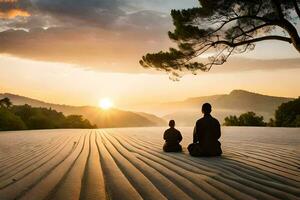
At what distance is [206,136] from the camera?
8828 mm

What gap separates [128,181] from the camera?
532 centimetres

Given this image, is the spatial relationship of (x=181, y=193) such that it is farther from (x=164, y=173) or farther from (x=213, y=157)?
(x=213, y=157)

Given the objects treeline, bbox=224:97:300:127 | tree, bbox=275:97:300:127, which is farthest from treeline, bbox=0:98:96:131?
tree, bbox=275:97:300:127

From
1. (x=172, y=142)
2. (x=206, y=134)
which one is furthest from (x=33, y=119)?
(x=206, y=134)

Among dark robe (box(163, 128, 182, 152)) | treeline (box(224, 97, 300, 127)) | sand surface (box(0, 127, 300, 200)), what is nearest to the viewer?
sand surface (box(0, 127, 300, 200))

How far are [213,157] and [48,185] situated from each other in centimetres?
438

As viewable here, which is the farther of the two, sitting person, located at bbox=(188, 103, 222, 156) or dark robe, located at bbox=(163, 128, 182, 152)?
dark robe, located at bbox=(163, 128, 182, 152)

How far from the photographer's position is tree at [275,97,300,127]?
36.4 metres

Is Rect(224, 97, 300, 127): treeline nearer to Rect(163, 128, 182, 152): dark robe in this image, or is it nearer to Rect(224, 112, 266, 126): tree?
Rect(224, 112, 266, 126): tree

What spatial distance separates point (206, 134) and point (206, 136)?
0.05 meters

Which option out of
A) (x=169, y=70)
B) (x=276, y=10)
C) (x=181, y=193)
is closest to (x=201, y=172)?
(x=181, y=193)

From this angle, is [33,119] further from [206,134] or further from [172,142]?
[206,134]

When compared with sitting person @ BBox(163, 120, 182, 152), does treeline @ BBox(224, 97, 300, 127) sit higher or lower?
higher

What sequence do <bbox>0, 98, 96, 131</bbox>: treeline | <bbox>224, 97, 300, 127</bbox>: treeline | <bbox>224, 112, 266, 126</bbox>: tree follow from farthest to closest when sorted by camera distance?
A: <bbox>224, 112, 266, 126</bbox>: tree < <bbox>224, 97, 300, 127</bbox>: treeline < <bbox>0, 98, 96, 131</bbox>: treeline
